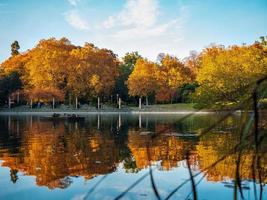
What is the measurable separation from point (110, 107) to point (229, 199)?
192 feet

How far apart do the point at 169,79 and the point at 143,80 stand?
4940 millimetres

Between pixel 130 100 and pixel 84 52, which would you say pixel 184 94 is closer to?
pixel 130 100

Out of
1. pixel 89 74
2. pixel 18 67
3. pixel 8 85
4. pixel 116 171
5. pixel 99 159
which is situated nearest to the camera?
pixel 116 171

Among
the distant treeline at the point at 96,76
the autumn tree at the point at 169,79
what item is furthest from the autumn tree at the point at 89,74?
the autumn tree at the point at 169,79

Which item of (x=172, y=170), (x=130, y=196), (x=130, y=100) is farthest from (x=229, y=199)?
(x=130, y=100)

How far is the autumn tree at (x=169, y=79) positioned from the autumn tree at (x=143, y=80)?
107 cm

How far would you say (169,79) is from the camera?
6712 cm

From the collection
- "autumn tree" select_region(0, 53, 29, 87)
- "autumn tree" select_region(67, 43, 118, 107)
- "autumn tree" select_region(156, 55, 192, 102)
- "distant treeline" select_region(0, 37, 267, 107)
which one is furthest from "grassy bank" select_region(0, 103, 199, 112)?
"autumn tree" select_region(0, 53, 29, 87)

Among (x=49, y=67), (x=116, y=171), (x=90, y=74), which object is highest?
(x=49, y=67)

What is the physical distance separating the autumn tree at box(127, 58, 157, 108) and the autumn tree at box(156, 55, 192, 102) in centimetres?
107

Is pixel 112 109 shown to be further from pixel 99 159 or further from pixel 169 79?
pixel 99 159

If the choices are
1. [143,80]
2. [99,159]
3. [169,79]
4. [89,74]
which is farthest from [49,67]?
[99,159]

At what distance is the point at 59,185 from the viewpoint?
9094 mm

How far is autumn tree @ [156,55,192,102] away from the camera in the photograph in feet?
219
